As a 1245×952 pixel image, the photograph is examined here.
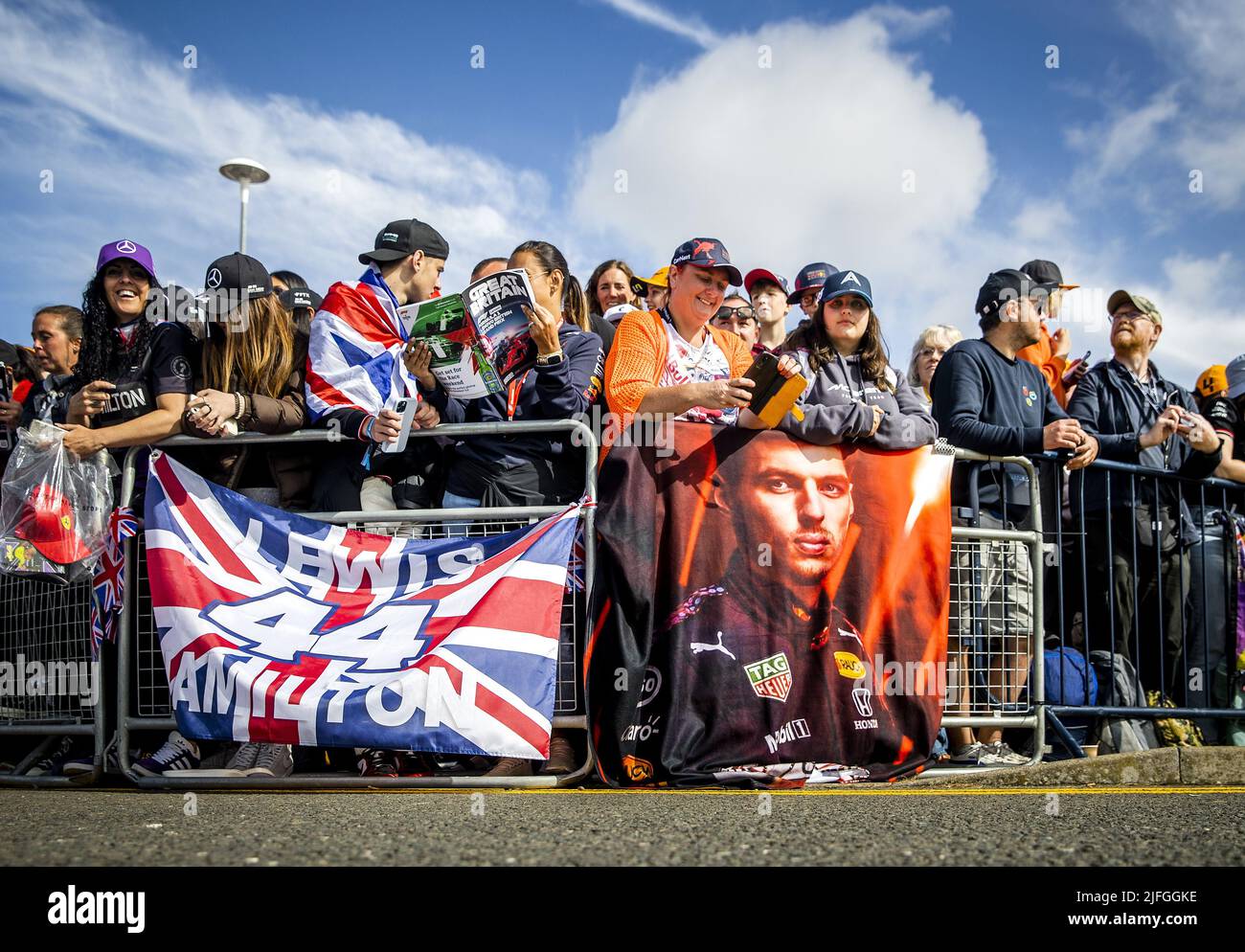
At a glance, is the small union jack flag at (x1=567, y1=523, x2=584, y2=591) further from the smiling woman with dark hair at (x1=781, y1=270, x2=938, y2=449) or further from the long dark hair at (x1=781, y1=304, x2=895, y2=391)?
the long dark hair at (x1=781, y1=304, x2=895, y2=391)

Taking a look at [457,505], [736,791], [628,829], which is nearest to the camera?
[628,829]

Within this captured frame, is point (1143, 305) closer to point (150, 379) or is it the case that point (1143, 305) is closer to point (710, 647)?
point (710, 647)

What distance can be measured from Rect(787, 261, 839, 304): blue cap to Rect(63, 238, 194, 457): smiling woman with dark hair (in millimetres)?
4328

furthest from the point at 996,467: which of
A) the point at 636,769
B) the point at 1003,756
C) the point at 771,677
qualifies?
the point at 636,769

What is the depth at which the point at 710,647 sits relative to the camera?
Answer: 5.10m

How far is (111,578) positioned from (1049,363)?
647cm

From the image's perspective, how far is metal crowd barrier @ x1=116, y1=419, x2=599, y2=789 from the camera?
5.07 m

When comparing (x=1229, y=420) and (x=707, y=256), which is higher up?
(x=707, y=256)

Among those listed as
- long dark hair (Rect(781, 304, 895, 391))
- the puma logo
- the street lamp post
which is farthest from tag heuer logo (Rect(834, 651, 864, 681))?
the street lamp post

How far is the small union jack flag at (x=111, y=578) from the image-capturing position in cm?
525

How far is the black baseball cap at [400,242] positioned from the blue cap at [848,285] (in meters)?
2.22

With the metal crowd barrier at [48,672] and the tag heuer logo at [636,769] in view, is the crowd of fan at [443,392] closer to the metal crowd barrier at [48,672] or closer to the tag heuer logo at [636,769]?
the tag heuer logo at [636,769]
